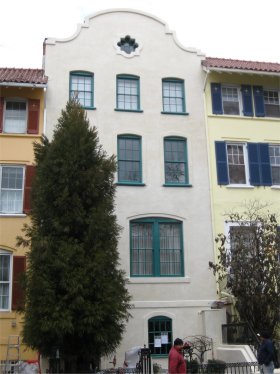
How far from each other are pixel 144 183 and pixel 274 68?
7722mm

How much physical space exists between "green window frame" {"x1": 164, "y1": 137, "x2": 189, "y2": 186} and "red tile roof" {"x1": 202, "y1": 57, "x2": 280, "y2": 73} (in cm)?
351

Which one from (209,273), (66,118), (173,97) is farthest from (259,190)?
(66,118)

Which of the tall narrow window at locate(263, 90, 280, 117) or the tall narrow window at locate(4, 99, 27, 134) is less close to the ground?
the tall narrow window at locate(263, 90, 280, 117)

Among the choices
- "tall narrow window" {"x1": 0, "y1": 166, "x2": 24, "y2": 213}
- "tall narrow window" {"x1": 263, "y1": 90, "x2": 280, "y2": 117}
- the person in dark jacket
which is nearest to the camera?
the person in dark jacket

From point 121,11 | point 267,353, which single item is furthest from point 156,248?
point 121,11

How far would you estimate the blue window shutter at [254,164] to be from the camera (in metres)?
20.2

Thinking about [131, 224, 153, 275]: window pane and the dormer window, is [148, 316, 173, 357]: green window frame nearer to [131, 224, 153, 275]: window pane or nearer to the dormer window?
[131, 224, 153, 275]: window pane

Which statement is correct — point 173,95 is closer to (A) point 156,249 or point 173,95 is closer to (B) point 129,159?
(B) point 129,159

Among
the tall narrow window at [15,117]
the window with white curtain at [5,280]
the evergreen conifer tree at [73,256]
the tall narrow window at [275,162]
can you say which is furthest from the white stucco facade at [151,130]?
the window with white curtain at [5,280]

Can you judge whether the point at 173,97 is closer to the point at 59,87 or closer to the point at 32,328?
the point at 59,87

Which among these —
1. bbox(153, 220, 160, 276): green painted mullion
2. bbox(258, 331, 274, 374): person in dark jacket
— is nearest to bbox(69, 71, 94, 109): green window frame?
bbox(153, 220, 160, 276): green painted mullion

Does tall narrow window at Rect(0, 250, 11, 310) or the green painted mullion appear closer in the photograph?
tall narrow window at Rect(0, 250, 11, 310)

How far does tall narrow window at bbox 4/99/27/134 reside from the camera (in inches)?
765

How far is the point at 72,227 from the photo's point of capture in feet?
46.6
